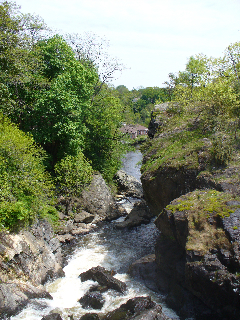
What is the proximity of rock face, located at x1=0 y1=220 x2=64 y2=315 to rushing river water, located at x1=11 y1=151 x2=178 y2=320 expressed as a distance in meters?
0.46

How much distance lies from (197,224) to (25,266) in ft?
26.7

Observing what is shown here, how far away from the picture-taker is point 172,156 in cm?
1827

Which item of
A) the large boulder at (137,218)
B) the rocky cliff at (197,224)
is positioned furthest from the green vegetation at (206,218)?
the large boulder at (137,218)

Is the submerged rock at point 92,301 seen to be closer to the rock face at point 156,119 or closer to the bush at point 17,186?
the bush at point 17,186

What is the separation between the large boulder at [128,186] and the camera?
31653 mm

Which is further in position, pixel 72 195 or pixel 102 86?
pixel 102 86

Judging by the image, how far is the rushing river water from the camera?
12.4 m

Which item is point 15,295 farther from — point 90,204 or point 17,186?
point 90,204

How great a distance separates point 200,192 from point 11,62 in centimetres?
1538

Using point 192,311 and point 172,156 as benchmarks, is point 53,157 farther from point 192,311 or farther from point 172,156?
point 192,311

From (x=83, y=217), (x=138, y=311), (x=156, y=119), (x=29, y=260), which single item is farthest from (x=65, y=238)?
(x=156, y=119)

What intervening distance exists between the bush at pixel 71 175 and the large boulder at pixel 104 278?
8.58 m

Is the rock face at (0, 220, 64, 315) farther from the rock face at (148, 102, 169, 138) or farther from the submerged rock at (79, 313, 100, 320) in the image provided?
the rock face at (148, 102, 169, 138)

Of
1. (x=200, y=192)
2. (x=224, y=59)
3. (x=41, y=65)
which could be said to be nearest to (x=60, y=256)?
(x=200, y=192)
